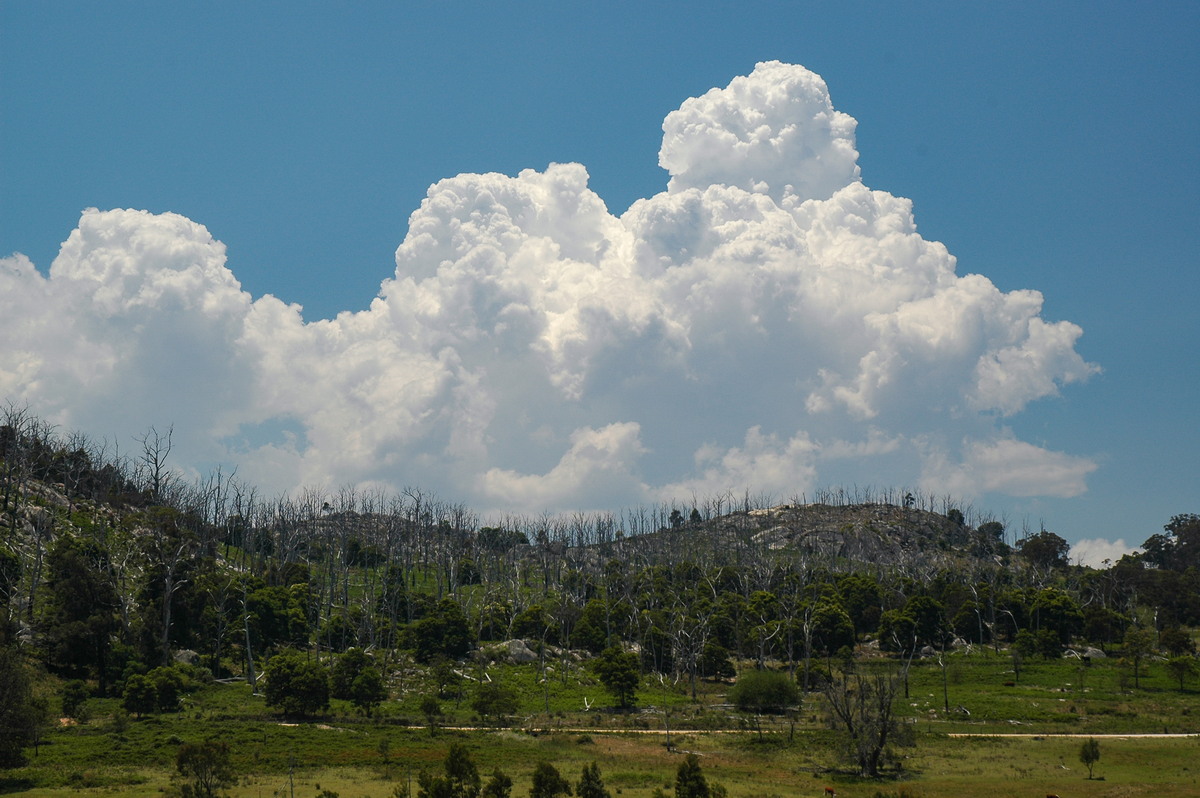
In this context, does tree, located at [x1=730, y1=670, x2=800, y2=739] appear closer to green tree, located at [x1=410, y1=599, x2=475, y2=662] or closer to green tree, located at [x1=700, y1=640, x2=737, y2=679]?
green tree, located at [x1=700, y1=640, x2=737, y2=679]

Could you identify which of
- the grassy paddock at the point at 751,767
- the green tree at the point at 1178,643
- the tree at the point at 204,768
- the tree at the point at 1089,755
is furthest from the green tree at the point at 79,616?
the green tree at the point at 1178,643

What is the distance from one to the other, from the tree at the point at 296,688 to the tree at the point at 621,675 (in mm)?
27583

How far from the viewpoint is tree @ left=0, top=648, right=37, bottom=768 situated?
177 ft

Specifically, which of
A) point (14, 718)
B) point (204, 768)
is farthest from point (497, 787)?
point (14, 718)

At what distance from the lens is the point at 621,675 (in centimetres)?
8838

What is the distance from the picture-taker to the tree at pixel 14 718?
54000 millimetres

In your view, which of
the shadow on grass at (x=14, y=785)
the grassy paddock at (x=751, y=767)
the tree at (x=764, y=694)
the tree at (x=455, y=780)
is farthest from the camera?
the tree at (x=764, y=694)

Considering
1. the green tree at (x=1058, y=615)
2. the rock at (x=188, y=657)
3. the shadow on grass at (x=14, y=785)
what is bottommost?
the shadow on grass at (x=14, y=785)

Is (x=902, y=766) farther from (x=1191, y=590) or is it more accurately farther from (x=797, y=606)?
(x=1191, y=590)

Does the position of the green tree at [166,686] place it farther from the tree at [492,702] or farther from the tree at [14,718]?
the tree at [492,702]

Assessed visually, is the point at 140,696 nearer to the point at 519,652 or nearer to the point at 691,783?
the point at 519,652

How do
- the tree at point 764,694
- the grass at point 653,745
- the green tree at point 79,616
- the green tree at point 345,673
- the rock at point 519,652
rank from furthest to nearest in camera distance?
the rock at point 519,652 < the tree at point 764,694 < the green tree at point 345,673 < the green tree at point 79,616 < the grass at point 653,745

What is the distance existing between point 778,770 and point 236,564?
332 ft

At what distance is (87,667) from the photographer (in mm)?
84375
